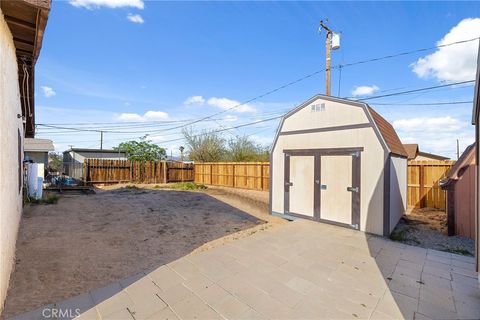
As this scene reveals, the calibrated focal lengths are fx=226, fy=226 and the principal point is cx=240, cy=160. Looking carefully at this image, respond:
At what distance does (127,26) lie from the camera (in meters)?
7.39

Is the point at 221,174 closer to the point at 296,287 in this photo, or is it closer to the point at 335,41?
the point at 335,41

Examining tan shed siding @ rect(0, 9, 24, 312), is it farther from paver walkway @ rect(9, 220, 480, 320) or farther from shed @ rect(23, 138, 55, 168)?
shed @ rect(23, 138, 55, 168)

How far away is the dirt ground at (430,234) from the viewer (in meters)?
4.33

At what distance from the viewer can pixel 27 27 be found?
2.74m

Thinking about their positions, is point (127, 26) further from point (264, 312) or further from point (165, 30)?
point (264, 312)

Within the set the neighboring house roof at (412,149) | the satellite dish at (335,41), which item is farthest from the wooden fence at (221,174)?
the neighboring house roof at (412,149)

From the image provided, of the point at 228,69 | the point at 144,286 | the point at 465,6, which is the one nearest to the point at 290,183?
the point at 144,286

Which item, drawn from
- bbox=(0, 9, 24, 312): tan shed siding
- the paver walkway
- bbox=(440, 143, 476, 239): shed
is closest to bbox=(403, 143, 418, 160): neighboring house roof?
bbox=(440, 143, 476, 239): shed

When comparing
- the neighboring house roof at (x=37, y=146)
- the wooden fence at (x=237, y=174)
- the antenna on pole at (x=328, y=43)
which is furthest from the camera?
the neighboring house roof at (x=37, y=146)

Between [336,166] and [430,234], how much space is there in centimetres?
253

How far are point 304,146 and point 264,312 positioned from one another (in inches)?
180

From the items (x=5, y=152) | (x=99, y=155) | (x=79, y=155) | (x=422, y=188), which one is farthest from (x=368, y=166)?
(x=99, y=155)

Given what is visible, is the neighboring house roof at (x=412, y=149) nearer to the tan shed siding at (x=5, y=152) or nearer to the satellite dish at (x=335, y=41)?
the satellite dish at (x=335, y=41)

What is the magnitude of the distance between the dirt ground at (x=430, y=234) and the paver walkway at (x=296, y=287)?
568 millimetres
